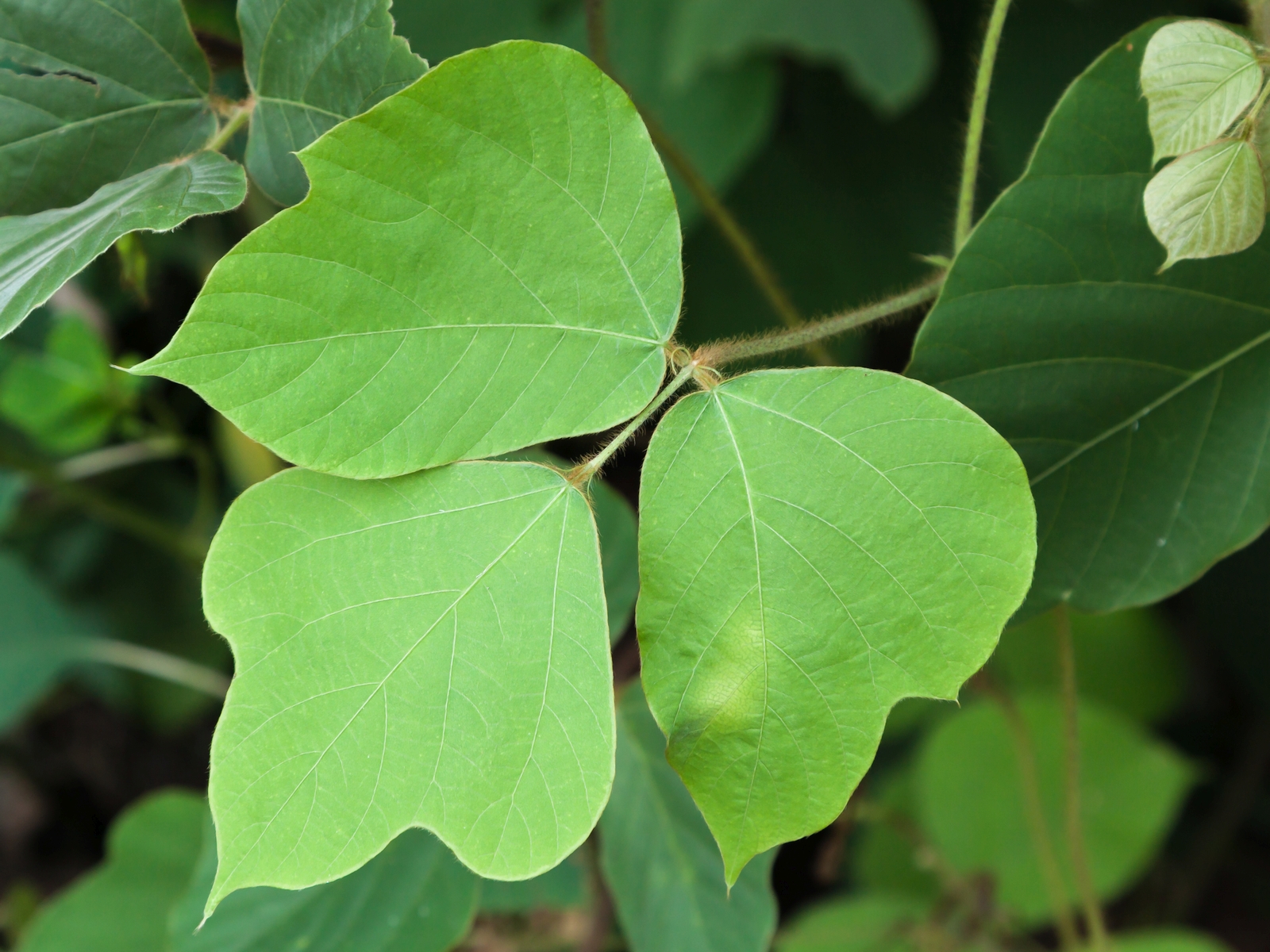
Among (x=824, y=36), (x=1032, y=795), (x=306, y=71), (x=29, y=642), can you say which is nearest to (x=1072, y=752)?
(x=1032, y=795)

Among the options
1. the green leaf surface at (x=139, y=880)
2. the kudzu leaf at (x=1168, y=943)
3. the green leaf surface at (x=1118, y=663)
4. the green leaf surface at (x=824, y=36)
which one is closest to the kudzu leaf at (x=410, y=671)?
the green leaf surface at (x=139, y=880)

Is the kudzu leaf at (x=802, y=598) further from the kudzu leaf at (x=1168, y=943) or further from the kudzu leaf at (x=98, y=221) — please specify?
the kudzu leaf at (x=1168, y=943)

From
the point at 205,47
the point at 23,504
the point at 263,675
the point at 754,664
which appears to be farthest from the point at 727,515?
the point at 23,504

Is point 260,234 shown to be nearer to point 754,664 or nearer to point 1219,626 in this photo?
point 754,664

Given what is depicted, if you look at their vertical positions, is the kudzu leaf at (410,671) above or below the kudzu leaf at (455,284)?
below

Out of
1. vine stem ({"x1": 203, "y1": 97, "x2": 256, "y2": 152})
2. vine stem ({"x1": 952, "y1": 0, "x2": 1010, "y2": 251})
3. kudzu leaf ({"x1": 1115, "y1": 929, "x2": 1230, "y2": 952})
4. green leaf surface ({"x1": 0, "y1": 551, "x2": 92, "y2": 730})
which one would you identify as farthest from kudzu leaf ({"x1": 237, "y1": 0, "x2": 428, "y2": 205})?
kudzu leaf ({"x1": 1115, "y1": 929, "x2": 1230, "y2": 952})

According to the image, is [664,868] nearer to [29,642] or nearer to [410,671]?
[410,671]
